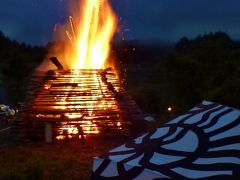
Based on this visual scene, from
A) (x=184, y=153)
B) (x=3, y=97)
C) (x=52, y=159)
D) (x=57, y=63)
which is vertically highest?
(x=3, y=97)

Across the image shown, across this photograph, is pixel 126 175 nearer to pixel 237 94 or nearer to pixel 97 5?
pixel 97 5

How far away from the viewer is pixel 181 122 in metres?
5.91

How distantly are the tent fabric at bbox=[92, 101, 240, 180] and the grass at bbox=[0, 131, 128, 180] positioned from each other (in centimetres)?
189

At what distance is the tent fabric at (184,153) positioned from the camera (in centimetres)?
485

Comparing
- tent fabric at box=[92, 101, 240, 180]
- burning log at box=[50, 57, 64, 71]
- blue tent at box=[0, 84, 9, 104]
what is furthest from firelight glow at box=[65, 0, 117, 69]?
blue tent at box=[0, 84, 9, 104]

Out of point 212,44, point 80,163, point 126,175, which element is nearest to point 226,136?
point 126,175

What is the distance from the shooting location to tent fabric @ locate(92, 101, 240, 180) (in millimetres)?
4852

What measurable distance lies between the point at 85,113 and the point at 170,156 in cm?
602

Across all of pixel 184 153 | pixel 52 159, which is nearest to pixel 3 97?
pixel 52 159

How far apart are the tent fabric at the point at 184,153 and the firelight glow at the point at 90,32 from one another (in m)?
6.51

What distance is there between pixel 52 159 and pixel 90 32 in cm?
425

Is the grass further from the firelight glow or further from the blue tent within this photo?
the blue tent

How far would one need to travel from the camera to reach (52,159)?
8.95 m

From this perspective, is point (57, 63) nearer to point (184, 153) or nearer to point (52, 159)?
point (52, 159)
